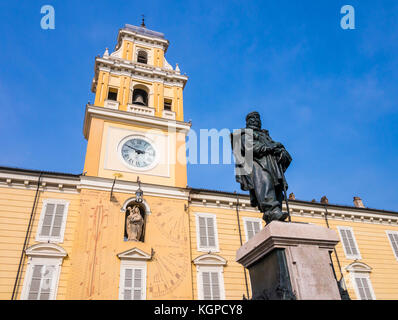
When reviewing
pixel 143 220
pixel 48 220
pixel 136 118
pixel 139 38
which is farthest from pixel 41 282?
pixel 139 38

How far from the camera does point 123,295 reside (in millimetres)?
14547

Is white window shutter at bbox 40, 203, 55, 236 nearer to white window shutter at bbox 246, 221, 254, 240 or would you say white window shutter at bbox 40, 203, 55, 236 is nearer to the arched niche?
the arched niche

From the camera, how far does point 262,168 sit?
5.59 metres

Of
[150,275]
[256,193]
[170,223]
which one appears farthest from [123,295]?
[256,193]

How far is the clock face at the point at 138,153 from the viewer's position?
18812mm

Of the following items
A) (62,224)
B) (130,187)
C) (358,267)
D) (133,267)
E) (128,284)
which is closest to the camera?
(128,284)

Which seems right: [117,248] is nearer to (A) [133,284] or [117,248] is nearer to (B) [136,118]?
(A) [133,284]

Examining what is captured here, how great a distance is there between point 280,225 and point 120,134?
16.3m

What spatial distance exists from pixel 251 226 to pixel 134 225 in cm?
696

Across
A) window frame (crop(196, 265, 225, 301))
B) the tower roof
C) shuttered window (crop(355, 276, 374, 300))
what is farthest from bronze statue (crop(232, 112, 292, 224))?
the tower roof

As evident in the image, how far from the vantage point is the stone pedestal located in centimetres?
417

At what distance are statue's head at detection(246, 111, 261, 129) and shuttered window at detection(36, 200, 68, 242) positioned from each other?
490 inches

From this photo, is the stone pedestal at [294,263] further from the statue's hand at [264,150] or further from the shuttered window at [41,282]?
the shuttered window at [41,282]

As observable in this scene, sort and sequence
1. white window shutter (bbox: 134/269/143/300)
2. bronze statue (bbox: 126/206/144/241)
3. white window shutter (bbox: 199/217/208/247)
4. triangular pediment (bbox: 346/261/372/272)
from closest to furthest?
1. white window shutter (bbox: 134/269/143/300)
2. bronze statue (bbox: 126/206/144/241)
3. white window shutter (bbox: 199/217/208/247)
4. triangular pediment (bbox: 346/261/372/272)
